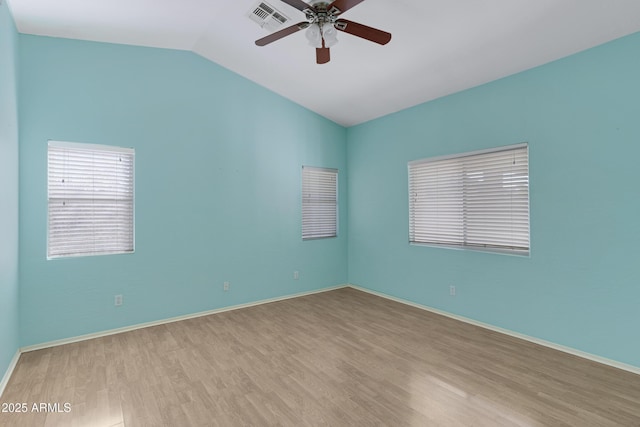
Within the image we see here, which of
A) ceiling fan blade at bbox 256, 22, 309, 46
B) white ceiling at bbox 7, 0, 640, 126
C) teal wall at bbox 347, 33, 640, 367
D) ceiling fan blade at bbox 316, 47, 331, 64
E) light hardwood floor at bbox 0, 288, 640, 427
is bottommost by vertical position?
light hardwood floor at bbox 0, 288, 640, 427

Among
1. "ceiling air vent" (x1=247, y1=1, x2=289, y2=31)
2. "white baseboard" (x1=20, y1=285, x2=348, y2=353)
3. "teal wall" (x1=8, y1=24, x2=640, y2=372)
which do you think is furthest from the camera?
"white baseboard" (x1=20, y1=285, x2=348, y2=353)

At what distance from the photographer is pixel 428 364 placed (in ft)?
8.99

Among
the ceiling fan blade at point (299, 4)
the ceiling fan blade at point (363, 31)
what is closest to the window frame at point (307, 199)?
the ceiling fan blade at point (363, 31)

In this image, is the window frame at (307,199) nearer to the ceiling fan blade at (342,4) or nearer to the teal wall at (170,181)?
the teal wall at (170,181)

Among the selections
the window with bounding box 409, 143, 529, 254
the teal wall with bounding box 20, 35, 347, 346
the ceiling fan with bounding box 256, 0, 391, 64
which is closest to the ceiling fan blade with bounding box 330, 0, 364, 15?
the ceiling fan with bounding box 256, 0, 391, 64

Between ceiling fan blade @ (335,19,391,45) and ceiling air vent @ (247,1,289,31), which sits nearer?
ceiling fan blade @ (335,19,391,45)

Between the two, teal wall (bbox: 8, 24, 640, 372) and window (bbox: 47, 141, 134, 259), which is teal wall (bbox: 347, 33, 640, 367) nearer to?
teal wall (bbox: 8, 24, 640, 372)

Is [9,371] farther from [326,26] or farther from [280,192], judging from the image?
[326,26]

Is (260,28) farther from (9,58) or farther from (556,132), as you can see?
(556,132)

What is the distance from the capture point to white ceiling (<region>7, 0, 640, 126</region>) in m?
2.57

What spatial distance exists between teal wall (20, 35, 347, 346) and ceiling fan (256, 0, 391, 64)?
6.32 feet

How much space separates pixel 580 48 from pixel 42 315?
19.4 ft

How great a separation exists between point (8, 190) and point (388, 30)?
3.80 metres

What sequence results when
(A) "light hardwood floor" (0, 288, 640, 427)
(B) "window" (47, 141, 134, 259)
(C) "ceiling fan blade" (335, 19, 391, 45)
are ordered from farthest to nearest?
(B) "window" (47, 141, 134, 259) < (C) "ceiling fan blade" (335, 19, 391, 45) < (A) "light hardwood floor" (0, 288, 640, 427)
